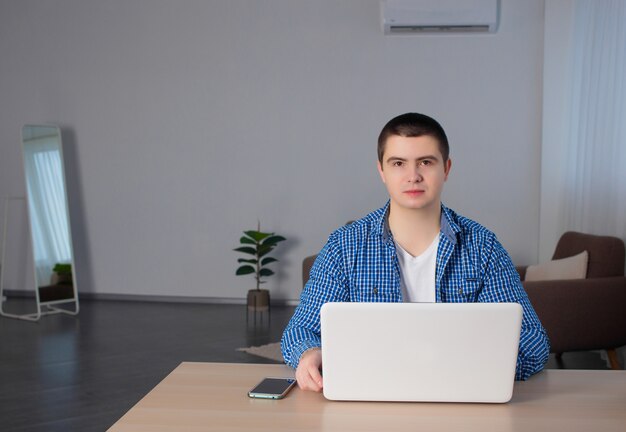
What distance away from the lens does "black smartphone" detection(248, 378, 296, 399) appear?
1.75 m

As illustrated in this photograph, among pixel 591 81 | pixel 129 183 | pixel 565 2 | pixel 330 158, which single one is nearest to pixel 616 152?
pixel 591 81

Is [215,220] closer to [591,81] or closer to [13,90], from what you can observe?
[13,90]

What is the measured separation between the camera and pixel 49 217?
7145 mm

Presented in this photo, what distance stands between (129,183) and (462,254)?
19.4 ft

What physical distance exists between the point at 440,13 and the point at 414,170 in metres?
5.10

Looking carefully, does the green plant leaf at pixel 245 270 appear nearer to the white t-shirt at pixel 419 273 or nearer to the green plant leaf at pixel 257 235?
the green plant leaf at pixel 257 235

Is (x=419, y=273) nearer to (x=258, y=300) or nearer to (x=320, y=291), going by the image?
(x=320, y=291)

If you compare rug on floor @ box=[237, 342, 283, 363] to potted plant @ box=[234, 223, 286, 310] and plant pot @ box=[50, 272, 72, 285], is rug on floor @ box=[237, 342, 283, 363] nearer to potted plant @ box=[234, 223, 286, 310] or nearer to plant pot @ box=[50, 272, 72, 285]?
potted plant @ box=[234, 223, 286, 310]

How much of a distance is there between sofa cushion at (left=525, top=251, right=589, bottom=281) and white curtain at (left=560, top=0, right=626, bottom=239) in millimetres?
493

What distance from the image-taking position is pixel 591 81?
18.7 feet


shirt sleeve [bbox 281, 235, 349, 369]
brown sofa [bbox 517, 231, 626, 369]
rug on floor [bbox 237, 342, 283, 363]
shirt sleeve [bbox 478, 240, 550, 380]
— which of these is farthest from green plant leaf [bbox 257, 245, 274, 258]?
shirt sleeve [bbox 478, 240, 550, 380]

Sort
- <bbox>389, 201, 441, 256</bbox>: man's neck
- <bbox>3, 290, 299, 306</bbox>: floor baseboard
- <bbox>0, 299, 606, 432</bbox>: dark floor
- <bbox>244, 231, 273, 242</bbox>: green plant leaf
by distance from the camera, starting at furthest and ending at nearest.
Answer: <bbox>3, 290, 299, 306</bbox>: floor baseboard < <bbox>244, 231, 273, 242</bbox>: green plant leaf < <bbox>0, 299, 606, 432</bbox>: dark floor < <bbox>389, 201, 441, 256</bbox>: man's neck

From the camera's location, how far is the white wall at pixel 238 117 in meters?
7.08

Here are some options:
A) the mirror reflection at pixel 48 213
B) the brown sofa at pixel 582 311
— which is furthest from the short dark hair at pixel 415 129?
the mirror reflection at pixel 48 213
